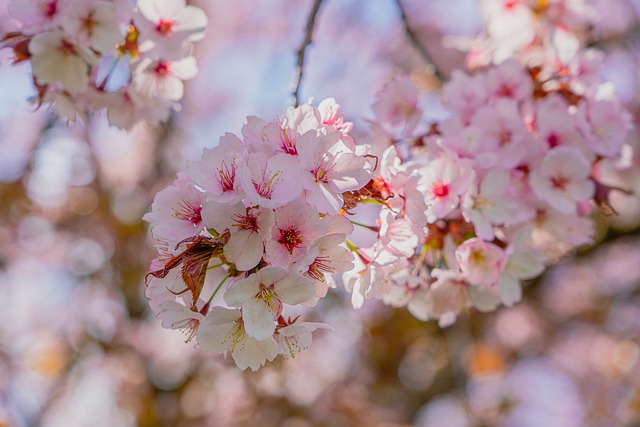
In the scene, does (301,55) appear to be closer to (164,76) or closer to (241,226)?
(164,76)

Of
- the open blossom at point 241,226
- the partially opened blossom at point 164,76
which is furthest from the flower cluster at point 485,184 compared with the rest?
the partially opened blossom at point 164,76

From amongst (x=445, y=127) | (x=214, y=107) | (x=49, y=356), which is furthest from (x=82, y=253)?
(x=445, y=127)

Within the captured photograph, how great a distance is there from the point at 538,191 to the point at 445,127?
0.89ft

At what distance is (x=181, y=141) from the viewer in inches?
177

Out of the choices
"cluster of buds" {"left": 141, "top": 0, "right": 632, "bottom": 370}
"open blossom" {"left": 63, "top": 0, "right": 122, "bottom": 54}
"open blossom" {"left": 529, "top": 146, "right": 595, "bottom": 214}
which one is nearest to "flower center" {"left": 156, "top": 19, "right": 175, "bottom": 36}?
"open blossom" {"left": 63, "top": 0, "right": 122, "bottom": 54}

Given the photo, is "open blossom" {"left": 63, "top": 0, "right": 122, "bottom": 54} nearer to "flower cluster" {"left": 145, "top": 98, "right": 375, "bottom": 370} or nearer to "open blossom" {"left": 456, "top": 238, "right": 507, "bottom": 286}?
"flower cluster" {"left": 145, "top": 98, "right": 375, "bottom": 370}

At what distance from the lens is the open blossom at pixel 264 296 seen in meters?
1.01

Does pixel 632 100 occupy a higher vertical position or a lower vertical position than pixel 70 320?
higher

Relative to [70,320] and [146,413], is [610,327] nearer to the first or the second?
[146,413]

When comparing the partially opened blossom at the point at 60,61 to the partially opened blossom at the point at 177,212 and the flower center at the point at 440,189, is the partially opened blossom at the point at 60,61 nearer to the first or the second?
the partially opened blossom at the point at 177,212

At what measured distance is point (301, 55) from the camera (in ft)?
5.26

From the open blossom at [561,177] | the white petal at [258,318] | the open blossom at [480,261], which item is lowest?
the open blossom at [480,261]

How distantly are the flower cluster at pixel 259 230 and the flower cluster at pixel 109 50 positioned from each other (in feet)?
1.68

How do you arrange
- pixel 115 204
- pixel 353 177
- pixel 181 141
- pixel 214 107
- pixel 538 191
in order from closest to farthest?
1. pixel 353 177
2. pixel 538 191
3. pixel 181 141
4. pixel 115 204
5. pixel 214 107
